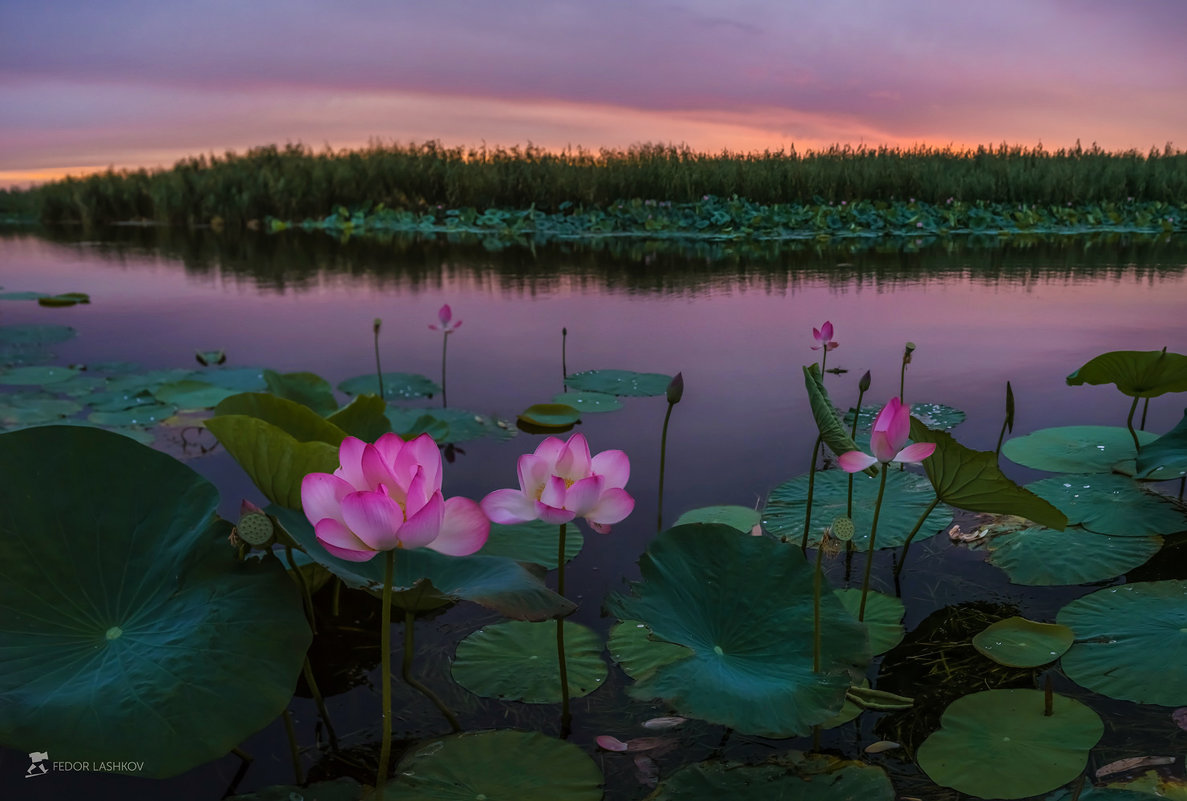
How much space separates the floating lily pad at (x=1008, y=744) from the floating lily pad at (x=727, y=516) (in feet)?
1.99

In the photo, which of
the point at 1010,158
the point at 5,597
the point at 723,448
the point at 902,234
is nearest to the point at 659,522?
the point at 723,448

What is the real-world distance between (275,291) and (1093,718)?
5.26 meters

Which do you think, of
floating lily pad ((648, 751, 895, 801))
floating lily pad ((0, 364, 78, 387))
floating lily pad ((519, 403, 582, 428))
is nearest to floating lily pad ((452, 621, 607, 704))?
floating lily pad ((648, 751, 895, 801))

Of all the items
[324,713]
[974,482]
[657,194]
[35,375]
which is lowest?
[324,713]

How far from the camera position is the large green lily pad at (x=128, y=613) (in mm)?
780

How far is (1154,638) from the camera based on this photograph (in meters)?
1.13

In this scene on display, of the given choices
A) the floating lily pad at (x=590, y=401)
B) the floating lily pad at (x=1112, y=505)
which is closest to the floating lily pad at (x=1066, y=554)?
the floating lily pad at (x=1112, y=505)

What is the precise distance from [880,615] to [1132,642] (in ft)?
1.13

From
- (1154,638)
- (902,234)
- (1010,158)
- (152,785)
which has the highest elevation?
(1010,158)

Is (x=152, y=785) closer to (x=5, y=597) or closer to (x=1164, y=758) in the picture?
(x=5, y=597)

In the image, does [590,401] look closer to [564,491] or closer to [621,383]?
[621,383]

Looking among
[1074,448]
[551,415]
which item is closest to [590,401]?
[551,415]

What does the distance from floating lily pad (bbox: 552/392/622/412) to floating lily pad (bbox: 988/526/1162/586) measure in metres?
1.27

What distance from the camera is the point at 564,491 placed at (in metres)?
0.90
